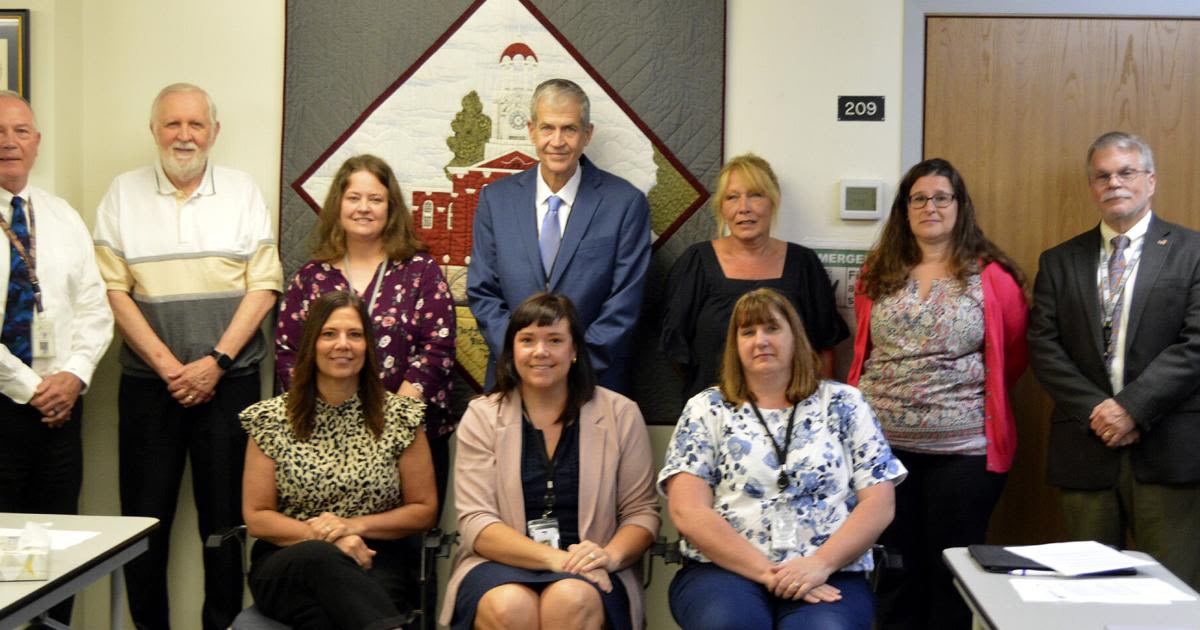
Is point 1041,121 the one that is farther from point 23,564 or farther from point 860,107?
point 23,564

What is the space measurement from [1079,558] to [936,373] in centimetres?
102

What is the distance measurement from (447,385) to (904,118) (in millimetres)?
1796

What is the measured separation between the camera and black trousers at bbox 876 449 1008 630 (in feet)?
11.0

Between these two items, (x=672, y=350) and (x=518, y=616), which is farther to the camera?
(x=672, y=350)

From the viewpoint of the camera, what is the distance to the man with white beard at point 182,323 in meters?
3.71

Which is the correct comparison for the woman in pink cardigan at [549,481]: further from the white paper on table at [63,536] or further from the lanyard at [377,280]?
the white paper on table at [63,536]

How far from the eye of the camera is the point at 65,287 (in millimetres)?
3506

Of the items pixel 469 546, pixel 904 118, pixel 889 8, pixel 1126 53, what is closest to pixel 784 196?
pixel 904 118

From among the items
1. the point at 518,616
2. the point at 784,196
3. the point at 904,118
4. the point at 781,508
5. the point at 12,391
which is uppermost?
the point at 904,118

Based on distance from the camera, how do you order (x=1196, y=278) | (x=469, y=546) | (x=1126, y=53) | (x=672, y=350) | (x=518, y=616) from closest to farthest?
1. (x=518, y=616)
2. (x=469, y=546)
3. (x=1196, y=278)
4. (x=672, y=350)
5. (x=1126, y=53)

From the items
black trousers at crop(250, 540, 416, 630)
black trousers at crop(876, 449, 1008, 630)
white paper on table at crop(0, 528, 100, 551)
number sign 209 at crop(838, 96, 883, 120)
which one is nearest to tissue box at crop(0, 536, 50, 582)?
white paper on table at crop(0, 528, 100, 551)

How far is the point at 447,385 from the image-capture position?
361cm

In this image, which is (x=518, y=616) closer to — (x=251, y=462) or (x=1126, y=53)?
(x=251, y=462)

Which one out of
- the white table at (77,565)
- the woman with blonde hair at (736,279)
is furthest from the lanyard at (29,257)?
the woman with blonde hair at (736,279)
